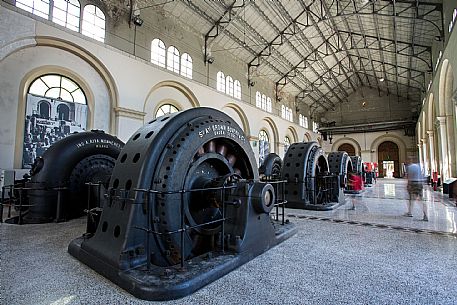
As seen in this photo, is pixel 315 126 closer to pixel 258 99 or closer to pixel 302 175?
pixel 258 99

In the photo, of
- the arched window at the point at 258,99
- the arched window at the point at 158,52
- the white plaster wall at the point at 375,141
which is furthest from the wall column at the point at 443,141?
the white plaster wall at the point at 375,141

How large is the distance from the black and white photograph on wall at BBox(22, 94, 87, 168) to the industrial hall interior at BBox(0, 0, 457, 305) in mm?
34

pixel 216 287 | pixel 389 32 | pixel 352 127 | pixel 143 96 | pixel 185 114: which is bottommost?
pixel 216 287

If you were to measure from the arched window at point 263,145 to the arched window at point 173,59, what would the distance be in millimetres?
7604

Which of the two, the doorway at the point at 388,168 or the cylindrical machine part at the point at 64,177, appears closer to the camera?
the cylindrical machine part at the point at 64,177

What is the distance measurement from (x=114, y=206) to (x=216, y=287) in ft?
3.29

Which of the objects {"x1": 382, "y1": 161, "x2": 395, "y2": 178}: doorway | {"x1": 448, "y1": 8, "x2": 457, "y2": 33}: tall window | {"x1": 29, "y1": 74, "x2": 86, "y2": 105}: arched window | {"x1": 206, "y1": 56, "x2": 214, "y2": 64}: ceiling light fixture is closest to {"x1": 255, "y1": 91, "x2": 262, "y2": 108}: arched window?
{"x1": 206, "y1": 56, "x2": 214, "y2": 64}: ceiling light fixture

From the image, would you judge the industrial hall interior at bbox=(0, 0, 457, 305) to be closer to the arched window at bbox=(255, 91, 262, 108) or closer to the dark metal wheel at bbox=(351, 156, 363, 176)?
the dark metal wheel at bbox=(351, 156, 363, 176)

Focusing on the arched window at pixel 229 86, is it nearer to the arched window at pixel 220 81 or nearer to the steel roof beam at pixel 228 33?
the arched window at pixel 220 81

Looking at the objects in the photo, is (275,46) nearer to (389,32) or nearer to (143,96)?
(389,32)

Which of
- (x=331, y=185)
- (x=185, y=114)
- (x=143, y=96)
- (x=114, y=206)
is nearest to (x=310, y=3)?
(x=143, y=96)

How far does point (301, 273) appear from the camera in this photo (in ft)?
6.25

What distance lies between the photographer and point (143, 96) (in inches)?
359

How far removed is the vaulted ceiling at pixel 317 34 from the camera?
10.4 meters
